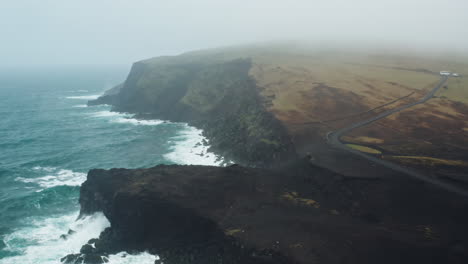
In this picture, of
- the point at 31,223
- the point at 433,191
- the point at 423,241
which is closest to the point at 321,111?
the point at 433,191

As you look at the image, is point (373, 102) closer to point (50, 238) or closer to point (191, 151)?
point (191, 151)

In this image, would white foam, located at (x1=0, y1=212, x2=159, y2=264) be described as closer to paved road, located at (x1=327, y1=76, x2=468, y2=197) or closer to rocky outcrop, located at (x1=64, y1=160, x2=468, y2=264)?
rocky outcrop, located at (x1=64, y1=160, x2=468, y2=264)

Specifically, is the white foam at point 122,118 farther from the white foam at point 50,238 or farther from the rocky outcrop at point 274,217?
the white foam at point 50,238

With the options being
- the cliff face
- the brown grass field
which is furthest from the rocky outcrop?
the cliff face

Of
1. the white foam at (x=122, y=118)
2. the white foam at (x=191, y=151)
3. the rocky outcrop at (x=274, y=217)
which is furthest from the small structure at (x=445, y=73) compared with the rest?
the white foam at (x=122, y=118)

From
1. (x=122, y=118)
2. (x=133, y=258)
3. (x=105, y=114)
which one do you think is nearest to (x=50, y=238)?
(x=133, y=258)

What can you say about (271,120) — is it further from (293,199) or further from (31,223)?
(31,223)
